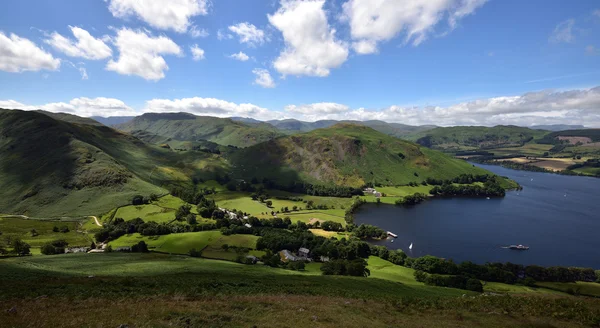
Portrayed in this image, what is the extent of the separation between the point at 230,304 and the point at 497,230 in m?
157

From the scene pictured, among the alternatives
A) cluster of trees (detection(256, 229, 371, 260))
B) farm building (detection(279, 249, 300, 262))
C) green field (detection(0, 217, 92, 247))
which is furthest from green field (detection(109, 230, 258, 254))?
green field (detection(0, 217, 92, 247))

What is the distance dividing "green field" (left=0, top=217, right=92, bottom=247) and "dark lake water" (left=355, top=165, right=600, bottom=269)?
419ft

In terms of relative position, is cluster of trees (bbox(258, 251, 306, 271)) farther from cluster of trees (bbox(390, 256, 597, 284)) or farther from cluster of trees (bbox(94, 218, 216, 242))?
cluster of trees (bbox(94, 218, 216, 242))

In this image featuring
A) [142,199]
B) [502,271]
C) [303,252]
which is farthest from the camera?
[142,199]

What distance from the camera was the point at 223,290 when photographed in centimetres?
4297

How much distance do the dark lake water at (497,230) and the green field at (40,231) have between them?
419ft

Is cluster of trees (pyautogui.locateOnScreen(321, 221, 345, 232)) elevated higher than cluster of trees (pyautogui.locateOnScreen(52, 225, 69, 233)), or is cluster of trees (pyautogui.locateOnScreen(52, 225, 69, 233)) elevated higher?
cluster of trees (pyautogui.locateOnScreen(52, 225, 69, 233))

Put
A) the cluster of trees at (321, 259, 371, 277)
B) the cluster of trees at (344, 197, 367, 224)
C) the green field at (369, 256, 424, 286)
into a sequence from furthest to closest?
the cluster of trees at (344, 197, 367, 224)
the green field at (369, 256, 424, 286)
the cluster of trees at (321, 259, 371, 277)

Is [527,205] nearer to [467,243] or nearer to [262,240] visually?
[467,243]

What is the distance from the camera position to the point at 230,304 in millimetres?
33562

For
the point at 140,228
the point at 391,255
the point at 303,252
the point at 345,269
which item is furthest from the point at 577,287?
the point at 140,228

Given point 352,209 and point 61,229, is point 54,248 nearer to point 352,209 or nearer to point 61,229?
point 61,229

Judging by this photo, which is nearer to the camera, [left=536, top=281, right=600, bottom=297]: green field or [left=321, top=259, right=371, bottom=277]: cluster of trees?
[left=321, top=259, right=371, bottom=277]: cluster of trees

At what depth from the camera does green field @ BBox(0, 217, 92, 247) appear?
11012 cm
